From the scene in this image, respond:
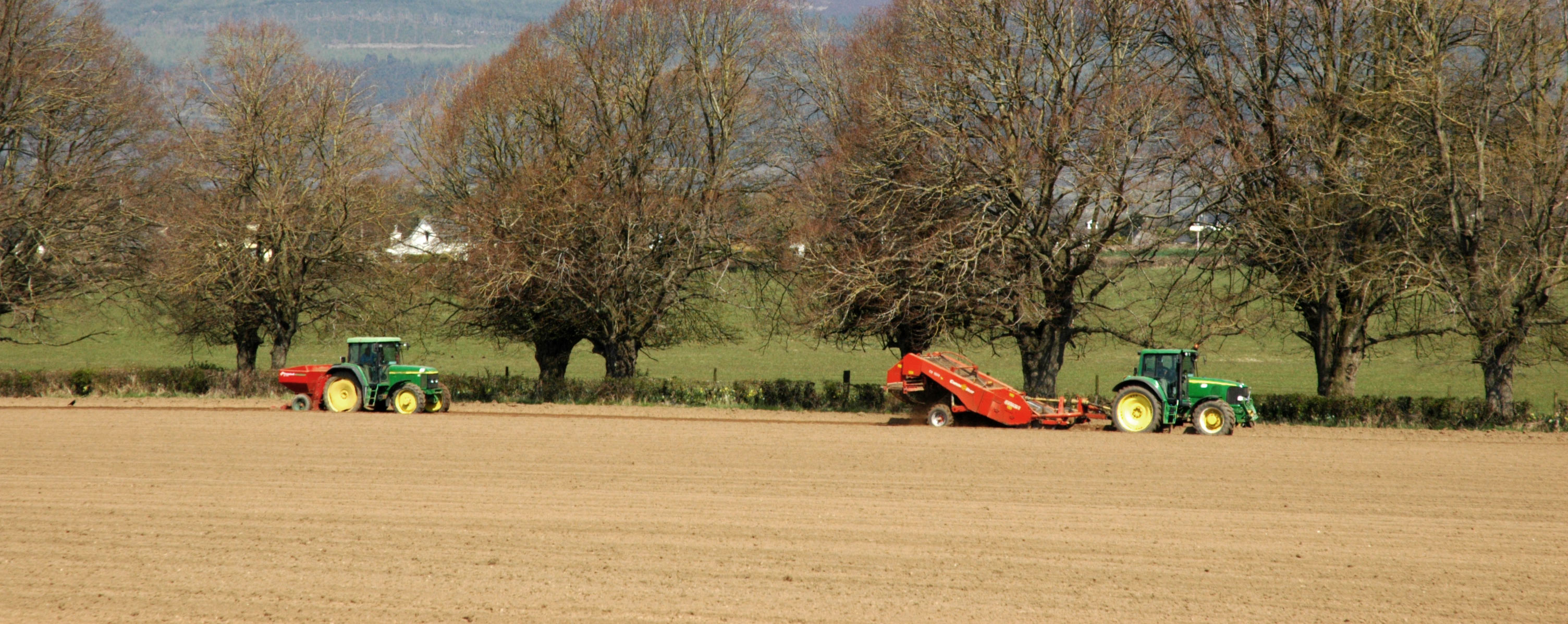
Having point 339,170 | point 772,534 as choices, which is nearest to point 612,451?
point 772,534

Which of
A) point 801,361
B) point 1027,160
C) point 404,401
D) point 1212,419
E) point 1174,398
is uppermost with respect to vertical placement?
point 1027,160

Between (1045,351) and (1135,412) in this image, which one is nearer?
(1135,412)

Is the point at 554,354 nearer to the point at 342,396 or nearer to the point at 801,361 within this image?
the point at 342,396

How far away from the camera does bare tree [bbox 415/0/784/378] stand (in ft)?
87.7

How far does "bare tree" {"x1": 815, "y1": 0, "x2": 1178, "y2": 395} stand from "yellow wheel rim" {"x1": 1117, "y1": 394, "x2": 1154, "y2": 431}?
3734 mm

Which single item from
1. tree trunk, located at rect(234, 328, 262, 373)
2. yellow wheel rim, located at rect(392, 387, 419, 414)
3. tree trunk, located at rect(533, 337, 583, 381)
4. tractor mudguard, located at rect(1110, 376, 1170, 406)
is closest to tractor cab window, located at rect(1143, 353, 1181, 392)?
tractor mudguard, located at rect(1110, 376, 1170, 406)

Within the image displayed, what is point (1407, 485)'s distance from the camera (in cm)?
1481

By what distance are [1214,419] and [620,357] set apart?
48.3ft

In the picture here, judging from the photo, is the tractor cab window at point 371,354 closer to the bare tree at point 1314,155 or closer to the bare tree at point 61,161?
the bare tree at point 61,161

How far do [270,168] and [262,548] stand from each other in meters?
21.6

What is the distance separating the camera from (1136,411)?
20.7 meters

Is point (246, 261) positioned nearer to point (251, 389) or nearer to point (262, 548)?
point (251, 389)

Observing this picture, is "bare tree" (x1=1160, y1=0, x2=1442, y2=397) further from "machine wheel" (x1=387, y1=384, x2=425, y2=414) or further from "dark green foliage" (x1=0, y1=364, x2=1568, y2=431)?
"machine wheel" (x1=387, y1=384, x2=425, y2=414)

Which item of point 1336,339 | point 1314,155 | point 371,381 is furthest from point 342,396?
point 1336,339
